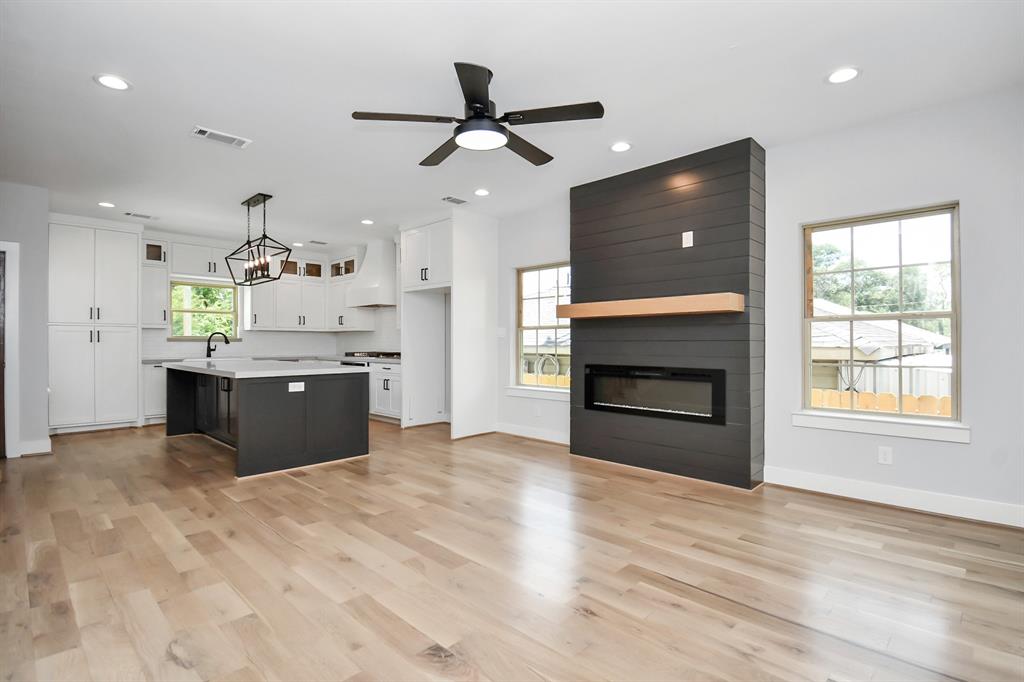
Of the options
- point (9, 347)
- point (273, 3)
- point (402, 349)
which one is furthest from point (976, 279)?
point (9, 347)

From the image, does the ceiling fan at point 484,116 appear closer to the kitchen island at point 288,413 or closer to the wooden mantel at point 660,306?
the wooden mantel at point 660,306

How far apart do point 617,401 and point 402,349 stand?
3.17 meters

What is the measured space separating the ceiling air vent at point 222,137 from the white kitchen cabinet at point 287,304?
448 centimetres

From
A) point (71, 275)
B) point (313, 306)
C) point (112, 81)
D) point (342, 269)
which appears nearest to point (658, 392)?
point (112, 81)

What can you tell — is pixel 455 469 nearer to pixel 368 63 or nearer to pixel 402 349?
pixel 402 349

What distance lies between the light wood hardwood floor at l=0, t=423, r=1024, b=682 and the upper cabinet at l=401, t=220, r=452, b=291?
2.93 m

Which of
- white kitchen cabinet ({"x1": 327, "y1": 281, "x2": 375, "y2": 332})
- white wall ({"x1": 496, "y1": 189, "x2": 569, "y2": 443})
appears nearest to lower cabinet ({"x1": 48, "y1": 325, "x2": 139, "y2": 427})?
white kitchen cabinet ({"x1": 327, "y1": 281, "x2": 375, "y2": 332})

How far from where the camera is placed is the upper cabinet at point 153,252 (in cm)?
711

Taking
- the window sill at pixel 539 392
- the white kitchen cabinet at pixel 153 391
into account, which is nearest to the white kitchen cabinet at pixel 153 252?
the white kitchen cabinet at pixel 153 391

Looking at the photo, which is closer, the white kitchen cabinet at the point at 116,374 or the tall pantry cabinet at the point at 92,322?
the tall pantry cabinet at the point at 92,322

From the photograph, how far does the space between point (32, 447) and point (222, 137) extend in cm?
398

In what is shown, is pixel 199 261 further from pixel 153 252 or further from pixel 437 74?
pixel 437 74

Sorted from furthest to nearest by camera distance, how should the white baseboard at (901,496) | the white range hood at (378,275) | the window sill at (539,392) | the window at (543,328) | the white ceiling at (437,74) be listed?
the white range hood at (378,275), the window at (543,328), the window sill at (539,392), the white baseboard at (901,496), the white ceiling at (437,74)

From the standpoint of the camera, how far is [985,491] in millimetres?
3240
